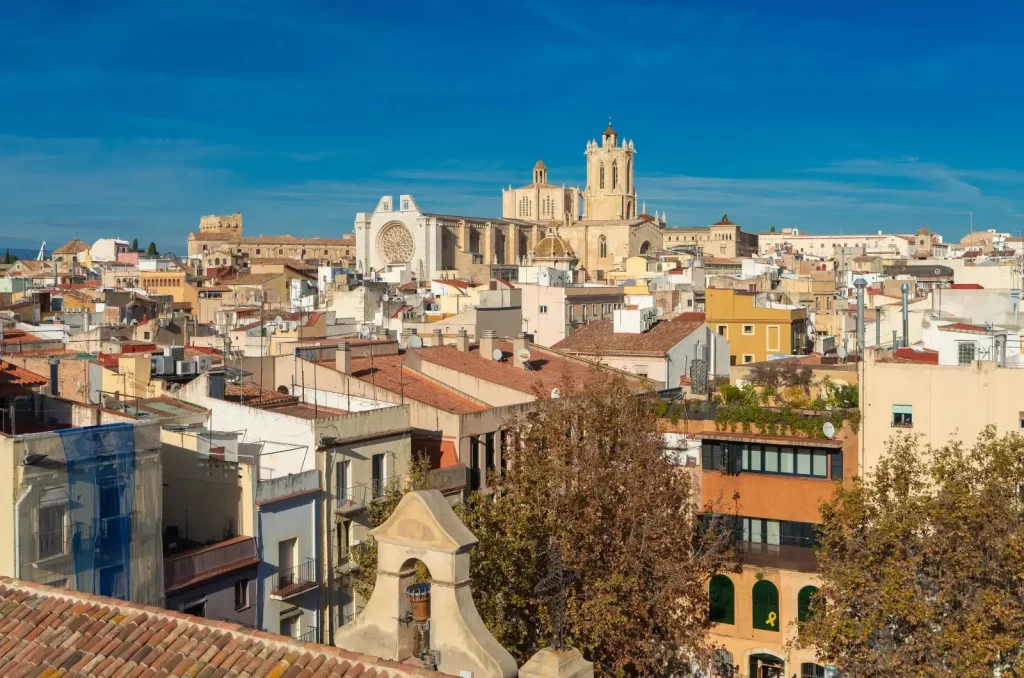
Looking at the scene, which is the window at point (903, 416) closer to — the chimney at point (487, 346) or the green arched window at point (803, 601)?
the green arched window at point (803, 601)

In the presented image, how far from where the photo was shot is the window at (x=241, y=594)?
618 inches

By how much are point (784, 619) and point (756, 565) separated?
89 centimetres

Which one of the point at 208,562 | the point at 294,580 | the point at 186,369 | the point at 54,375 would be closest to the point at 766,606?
the point at 294,580

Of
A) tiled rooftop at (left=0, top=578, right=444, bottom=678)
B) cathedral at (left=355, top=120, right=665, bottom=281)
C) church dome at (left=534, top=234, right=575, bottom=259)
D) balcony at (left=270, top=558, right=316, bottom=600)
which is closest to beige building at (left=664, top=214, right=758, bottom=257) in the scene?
cathedral at (left=355, top=120, right=665, bottom=281)

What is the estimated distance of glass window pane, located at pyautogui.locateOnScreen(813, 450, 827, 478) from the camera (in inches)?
722

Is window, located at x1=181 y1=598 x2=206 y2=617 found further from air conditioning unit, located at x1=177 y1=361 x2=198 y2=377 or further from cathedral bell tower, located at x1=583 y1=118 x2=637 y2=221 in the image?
cathedral bell tower, located at x1=583 y1=118 x2=637 y2=221

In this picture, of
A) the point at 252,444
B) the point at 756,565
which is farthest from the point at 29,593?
the point at 756,565

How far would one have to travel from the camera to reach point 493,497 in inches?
695

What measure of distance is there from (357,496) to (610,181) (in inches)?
4386

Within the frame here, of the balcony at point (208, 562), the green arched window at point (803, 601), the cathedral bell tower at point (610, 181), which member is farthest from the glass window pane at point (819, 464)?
the cathedral bell tower at point (610, 181)

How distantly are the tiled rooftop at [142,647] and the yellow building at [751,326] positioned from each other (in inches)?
1055

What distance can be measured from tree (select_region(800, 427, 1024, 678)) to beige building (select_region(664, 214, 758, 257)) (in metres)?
123

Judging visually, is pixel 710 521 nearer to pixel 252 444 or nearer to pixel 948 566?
pixel 948 566

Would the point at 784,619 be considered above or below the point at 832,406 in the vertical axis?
below
